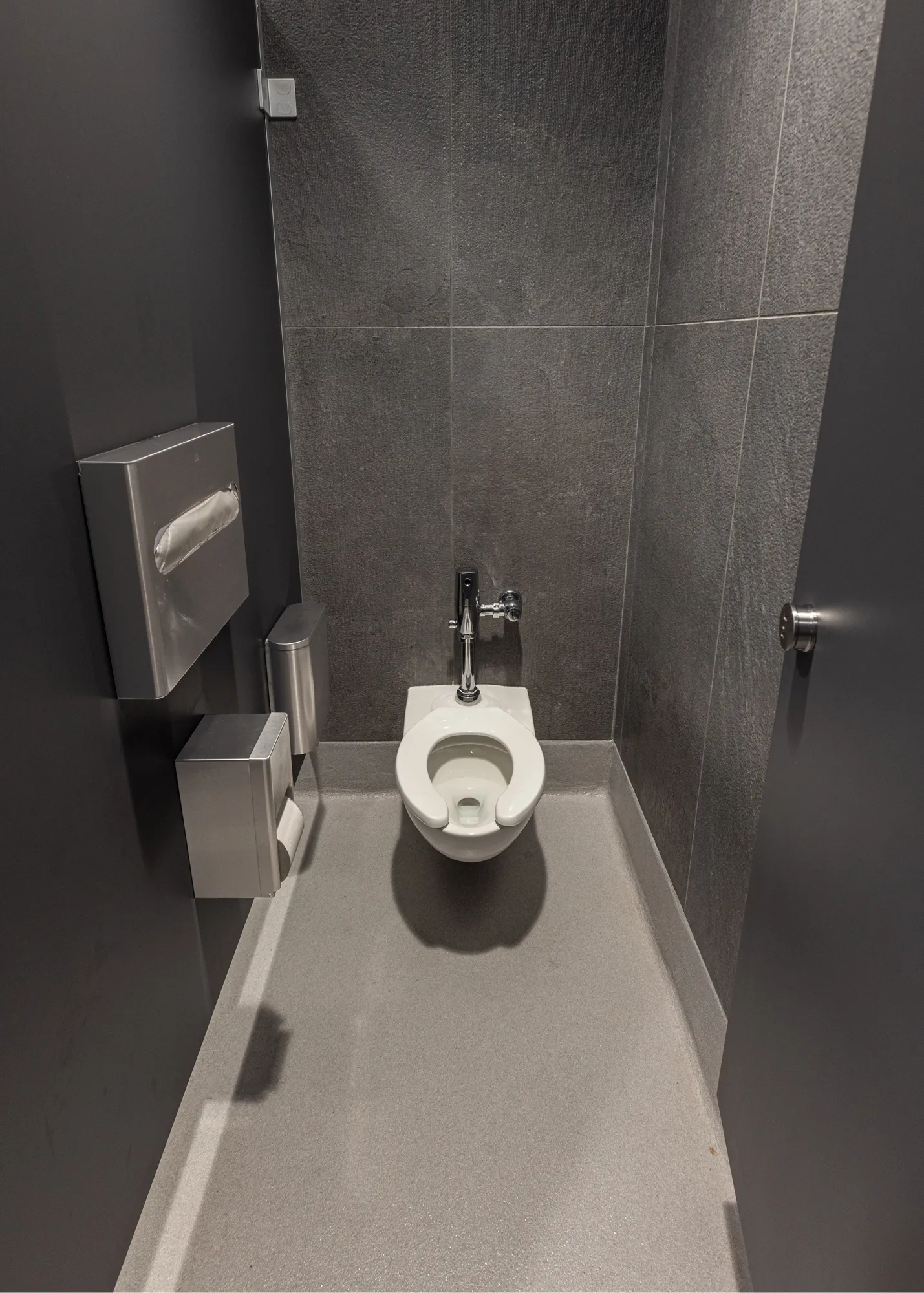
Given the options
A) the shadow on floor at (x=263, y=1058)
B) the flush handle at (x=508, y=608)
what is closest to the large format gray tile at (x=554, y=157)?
the flush handle at (x=508, y=608)

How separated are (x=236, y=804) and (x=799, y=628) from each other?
101 centimetres

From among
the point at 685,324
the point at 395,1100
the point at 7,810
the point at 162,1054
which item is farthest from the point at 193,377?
the point at 395,1100

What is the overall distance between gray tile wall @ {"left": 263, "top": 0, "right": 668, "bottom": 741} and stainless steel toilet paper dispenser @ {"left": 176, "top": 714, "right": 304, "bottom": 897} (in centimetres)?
95

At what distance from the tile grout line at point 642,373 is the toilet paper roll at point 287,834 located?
121cm

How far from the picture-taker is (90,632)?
1073mm

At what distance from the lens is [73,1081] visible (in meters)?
1.01

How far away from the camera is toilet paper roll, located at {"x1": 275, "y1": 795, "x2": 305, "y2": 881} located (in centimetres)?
148

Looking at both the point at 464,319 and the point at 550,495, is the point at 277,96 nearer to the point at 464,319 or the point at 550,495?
the point at 464,319

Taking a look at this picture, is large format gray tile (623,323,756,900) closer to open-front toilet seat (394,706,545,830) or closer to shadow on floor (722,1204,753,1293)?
open-front toilet seat (394,706,545,830)

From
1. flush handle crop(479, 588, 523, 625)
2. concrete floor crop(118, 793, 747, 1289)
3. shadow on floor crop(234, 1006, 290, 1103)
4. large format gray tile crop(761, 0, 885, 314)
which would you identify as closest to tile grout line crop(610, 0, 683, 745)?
flush handle crop(479, 588, 523, 625)

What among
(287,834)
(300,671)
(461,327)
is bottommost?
(287,834)

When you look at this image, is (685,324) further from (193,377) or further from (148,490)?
(148,490)

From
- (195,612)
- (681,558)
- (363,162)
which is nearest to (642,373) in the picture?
(681,558)

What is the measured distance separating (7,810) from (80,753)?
18 cm
